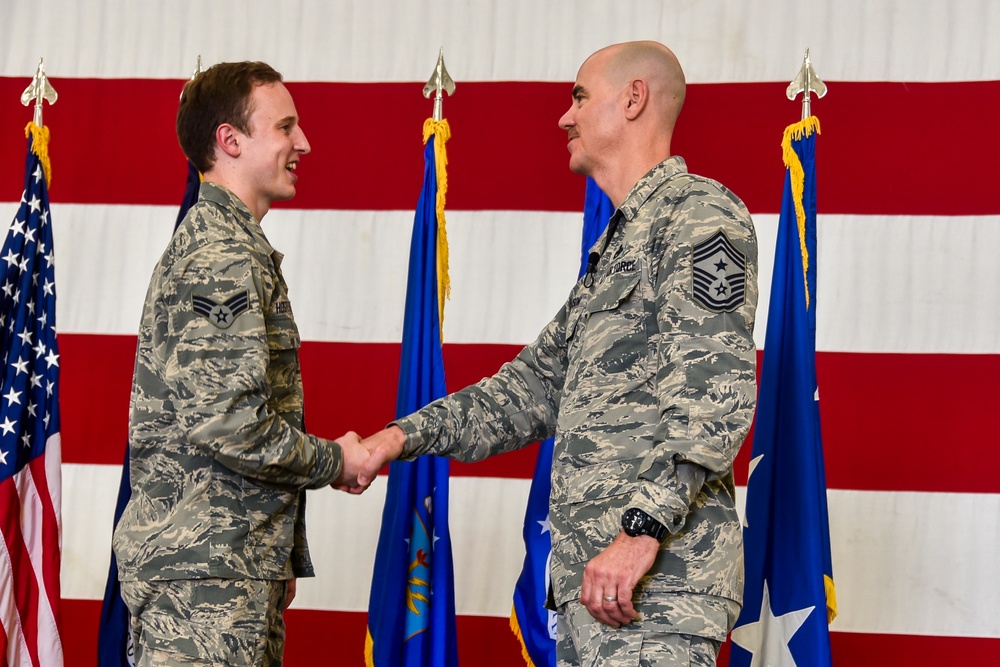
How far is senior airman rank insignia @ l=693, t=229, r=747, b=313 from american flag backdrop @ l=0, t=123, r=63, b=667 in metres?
1.71

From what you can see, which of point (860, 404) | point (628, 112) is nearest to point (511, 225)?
point (860, 404)

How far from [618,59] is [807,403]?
92 cm

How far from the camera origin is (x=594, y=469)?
173 cm

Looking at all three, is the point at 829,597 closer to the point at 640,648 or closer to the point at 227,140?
the point at 640,648

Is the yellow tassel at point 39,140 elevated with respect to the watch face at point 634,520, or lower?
elevated

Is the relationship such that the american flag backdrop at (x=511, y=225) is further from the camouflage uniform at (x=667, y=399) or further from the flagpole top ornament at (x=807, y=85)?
the camouflage uniform at (x=667, y=399)

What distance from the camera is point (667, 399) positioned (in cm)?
162

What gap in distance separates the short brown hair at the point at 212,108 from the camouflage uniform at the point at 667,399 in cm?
71

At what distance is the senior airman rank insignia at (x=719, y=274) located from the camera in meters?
1.65

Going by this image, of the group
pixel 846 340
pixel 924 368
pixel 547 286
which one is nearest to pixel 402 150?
pixel 547 286

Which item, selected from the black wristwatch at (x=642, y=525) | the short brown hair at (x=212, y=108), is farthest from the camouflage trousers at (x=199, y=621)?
the short brown hair at (x=212, y=108)

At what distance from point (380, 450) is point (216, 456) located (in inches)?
13.6

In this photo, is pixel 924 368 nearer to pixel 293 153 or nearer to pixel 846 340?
pixel 846 340

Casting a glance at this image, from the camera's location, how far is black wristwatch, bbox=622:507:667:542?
157 centimetres
